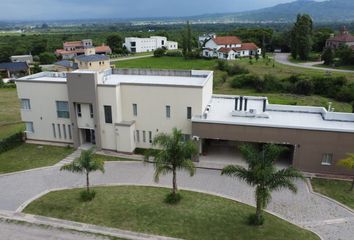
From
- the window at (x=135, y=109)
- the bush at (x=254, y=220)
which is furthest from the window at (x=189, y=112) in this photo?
the bush at (x=254, y=220)

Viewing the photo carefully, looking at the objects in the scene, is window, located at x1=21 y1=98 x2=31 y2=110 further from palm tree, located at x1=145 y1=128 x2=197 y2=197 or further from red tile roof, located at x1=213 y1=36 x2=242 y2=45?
red tile roof, located at x1=213 y1=36 x2=242 y2=45

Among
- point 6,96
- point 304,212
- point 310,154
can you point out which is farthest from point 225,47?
point 304,212

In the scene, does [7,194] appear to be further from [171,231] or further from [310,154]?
[310,154]

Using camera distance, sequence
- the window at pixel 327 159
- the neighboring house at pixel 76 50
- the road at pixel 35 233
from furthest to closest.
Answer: the neighboring house at pixel 76 50 < the window at pixel 327 159 < the road at pixel 35 233

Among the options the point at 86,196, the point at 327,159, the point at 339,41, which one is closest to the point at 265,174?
the point at 327,159

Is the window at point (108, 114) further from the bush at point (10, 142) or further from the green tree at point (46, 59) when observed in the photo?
the green tree at point (46, 59)

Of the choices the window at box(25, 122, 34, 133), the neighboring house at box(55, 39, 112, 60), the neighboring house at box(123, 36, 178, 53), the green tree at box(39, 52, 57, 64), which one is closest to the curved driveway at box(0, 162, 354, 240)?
the window at box(25, 122, 34, 133)
